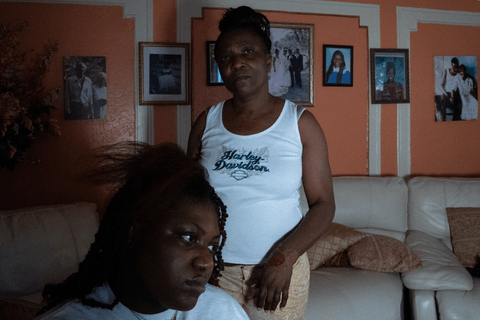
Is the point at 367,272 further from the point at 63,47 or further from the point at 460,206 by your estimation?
the point at 63,47

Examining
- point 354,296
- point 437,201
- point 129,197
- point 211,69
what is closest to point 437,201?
point 437,201

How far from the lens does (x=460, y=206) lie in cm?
285

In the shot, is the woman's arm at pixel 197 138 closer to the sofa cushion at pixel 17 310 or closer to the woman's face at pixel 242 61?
the woman's face at pixel 242 61

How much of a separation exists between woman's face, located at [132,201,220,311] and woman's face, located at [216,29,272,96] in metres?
0.57

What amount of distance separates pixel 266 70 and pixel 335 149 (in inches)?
79.1

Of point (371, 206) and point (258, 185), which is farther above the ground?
point (258, 185)

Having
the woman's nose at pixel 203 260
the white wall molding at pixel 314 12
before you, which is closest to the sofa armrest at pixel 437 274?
the white wall molding at pixel 314 12

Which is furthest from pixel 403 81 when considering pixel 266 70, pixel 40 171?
pixel 40 171

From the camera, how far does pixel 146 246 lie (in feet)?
2.69

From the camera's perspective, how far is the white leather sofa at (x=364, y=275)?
207 cm

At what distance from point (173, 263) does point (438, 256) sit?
2192 millimetres

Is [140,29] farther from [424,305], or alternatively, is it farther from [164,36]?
[424,305]

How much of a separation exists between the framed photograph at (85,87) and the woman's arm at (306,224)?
198cm

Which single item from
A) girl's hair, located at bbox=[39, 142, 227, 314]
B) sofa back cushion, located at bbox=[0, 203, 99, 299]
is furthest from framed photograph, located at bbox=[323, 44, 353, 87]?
girl's hair, located at bbox=[39, 142, 227, 314]
